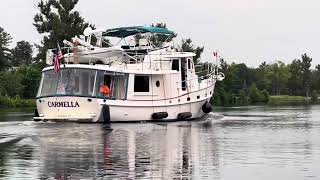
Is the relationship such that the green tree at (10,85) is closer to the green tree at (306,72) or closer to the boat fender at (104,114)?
the boat fender at (104,114)

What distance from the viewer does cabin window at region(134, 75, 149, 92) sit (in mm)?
37156

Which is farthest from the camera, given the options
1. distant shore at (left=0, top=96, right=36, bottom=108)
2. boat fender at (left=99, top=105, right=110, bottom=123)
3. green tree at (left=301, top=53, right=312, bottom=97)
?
green tree at (left=301, top=53, right=312, bottom=97)

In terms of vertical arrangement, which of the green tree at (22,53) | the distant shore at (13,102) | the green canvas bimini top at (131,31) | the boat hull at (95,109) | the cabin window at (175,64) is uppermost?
the green tree at (22,53)

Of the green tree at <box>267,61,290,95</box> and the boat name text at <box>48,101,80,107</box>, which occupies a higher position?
the green tree at <box>267,61,290,95</box>

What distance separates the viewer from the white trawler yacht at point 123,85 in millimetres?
34656

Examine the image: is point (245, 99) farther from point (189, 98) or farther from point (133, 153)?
point (133, 153)

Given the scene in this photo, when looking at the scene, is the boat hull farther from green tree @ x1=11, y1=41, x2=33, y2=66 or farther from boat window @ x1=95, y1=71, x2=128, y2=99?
green tree @ x1=11, y1=41, x2=33, y2=66

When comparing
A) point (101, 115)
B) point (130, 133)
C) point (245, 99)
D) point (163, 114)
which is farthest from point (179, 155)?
point (245, 99)

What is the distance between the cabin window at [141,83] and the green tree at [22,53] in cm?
10804

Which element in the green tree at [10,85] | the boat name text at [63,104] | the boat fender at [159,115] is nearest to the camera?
the boat name text at [63,104]

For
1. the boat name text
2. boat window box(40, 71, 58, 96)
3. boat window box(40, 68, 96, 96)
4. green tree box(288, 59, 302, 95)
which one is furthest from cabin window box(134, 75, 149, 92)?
green tree box(288, 59, 302, 95)

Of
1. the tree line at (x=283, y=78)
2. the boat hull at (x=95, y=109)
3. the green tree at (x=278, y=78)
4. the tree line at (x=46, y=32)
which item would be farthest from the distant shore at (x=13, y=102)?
the green tree at (x=278, y=78)

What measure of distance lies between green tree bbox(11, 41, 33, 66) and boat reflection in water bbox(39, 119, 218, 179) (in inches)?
4579

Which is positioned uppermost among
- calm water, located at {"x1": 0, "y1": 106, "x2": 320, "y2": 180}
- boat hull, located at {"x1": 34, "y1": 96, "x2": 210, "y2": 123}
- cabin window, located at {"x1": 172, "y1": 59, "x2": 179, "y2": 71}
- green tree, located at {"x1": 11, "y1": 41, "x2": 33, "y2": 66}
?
green tree, located at {"x1": 11, "y1": 41, "x2": 33, "y2": 66}
